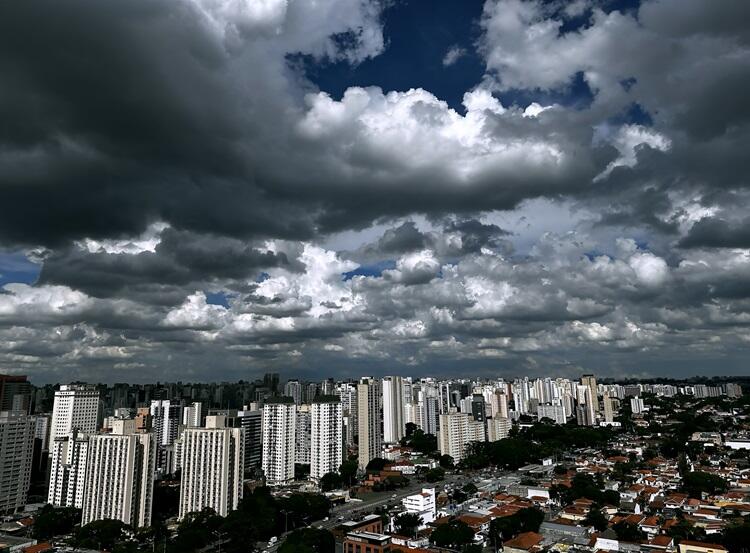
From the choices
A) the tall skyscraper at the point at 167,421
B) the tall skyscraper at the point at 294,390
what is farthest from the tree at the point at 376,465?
the tall skyscraper at the point at 294,390

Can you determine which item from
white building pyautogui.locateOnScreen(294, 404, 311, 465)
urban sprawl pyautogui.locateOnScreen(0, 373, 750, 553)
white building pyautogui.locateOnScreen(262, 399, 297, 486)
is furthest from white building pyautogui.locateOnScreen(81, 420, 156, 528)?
white building pyautogui.locateOnScreen(294, 404, 311, 465)

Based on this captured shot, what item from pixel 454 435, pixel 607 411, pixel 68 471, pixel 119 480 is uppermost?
pixel 607 411

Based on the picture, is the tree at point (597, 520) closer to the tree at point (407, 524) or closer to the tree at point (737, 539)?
the tree at point (737, 539)

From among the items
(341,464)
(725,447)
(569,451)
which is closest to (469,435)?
(569,451)

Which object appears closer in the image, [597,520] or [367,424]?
[597,520]

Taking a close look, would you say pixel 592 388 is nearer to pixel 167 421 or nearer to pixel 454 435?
pixel 454 435

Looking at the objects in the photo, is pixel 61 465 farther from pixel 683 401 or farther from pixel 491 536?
pixel 683 401

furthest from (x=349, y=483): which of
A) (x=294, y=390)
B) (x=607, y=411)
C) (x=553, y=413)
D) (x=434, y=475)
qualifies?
(x=607, y=411)

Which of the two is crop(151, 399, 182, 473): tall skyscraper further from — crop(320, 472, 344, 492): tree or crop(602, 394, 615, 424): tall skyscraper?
crop(602, 394, 615, 424): tall skyscraper
